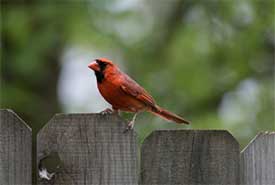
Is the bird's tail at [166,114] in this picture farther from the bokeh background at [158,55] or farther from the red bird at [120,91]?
the bokeh background at [158,55]

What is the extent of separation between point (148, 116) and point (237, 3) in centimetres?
144

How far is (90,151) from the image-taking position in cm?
289

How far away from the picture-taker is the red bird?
12.0 ft

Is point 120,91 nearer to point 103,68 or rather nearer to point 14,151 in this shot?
point 103,68

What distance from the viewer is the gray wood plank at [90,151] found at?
9.45ft

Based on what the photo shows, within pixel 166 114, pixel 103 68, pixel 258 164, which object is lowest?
pixel 258 164

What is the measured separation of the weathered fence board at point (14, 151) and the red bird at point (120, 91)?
77 cm

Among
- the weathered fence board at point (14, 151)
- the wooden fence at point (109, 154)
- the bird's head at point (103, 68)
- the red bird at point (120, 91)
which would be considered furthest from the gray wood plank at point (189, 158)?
the bird's head at point (103, 68)

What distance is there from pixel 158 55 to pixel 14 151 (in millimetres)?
5940

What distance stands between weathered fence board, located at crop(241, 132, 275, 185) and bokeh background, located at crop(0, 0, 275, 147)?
15.1 ft

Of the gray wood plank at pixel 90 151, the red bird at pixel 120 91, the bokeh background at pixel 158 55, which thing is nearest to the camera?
the gray wood plank at pixel 90 151

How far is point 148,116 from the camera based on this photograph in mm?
8016

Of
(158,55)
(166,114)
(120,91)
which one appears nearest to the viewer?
(120,91)

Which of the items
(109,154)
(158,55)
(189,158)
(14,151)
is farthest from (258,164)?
(158,55)
